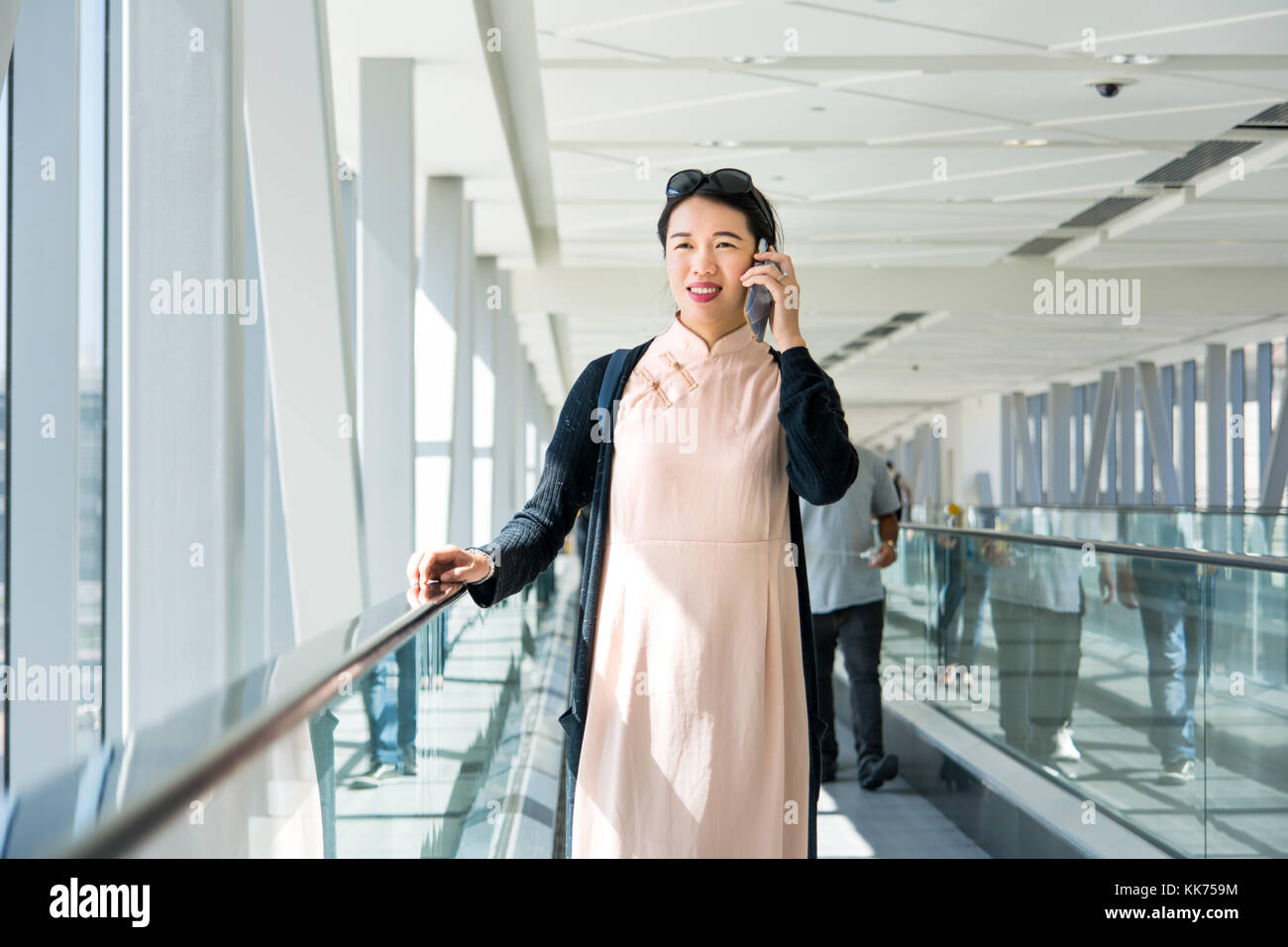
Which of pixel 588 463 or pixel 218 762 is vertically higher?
pixel 588 463

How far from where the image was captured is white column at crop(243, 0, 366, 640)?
15.9 feet

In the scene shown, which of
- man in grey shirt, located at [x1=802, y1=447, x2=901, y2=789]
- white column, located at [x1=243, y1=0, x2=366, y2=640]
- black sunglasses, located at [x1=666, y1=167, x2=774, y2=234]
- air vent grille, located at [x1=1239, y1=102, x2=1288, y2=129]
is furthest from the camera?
air vent grille, located at [x1=1239, y1=102, x2=1288, y2=129]

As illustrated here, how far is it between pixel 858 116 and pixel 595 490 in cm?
735

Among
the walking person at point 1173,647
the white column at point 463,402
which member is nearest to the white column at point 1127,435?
the white column at point 463,402

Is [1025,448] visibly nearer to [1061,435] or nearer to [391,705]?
[1061,435]

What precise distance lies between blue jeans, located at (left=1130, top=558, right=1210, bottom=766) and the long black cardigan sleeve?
2475mm

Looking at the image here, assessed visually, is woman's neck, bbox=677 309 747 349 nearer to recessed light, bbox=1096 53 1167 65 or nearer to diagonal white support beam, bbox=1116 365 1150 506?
recessed light, bbox=1096 53 1167 65

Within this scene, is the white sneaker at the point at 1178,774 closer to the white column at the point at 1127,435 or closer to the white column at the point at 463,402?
the white column at the point at 463,402

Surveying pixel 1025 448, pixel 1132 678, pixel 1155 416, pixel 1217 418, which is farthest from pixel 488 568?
pixel 1025 448

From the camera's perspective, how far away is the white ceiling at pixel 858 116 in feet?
22.1

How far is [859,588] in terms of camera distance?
585 cm

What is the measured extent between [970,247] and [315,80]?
9909 millimetres

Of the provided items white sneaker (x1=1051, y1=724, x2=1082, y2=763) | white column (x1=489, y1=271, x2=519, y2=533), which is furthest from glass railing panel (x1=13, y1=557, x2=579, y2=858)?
white column (x1=489, y1=271, x2=519, y2=533)
